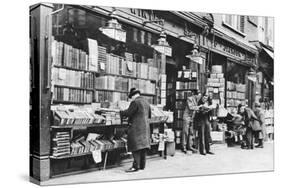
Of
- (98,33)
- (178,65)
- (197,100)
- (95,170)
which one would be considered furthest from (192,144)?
(98,33)

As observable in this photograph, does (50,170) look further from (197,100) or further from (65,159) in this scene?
(197,100)

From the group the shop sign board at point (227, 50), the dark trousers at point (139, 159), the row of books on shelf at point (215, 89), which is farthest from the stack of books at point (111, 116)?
the shop sign board at point (227, 50)

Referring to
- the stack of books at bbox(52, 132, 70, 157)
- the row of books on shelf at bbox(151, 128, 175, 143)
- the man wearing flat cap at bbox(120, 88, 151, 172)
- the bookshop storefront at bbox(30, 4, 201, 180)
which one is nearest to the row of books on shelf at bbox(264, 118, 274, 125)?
the row of books on shelf at bbox(151, 128, 175, 143)

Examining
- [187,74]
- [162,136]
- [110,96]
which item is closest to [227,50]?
[187,74]

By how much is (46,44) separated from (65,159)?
4.48 ft

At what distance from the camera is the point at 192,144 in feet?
24.3

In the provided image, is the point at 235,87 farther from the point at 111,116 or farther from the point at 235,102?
the point at 111,116

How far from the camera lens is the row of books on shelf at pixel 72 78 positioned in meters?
6.04

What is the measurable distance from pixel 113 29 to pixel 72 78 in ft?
2.74

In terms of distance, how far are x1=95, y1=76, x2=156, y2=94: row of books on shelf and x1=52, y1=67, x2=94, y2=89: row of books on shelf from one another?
11cm

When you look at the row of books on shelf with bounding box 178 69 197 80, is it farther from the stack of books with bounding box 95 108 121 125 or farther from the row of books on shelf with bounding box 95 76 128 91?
the stack of books with bounding box 95 108 121 125

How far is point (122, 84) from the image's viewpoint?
6629mm

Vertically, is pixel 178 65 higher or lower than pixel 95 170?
higher

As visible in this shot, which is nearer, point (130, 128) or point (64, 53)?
point (64, 53)
